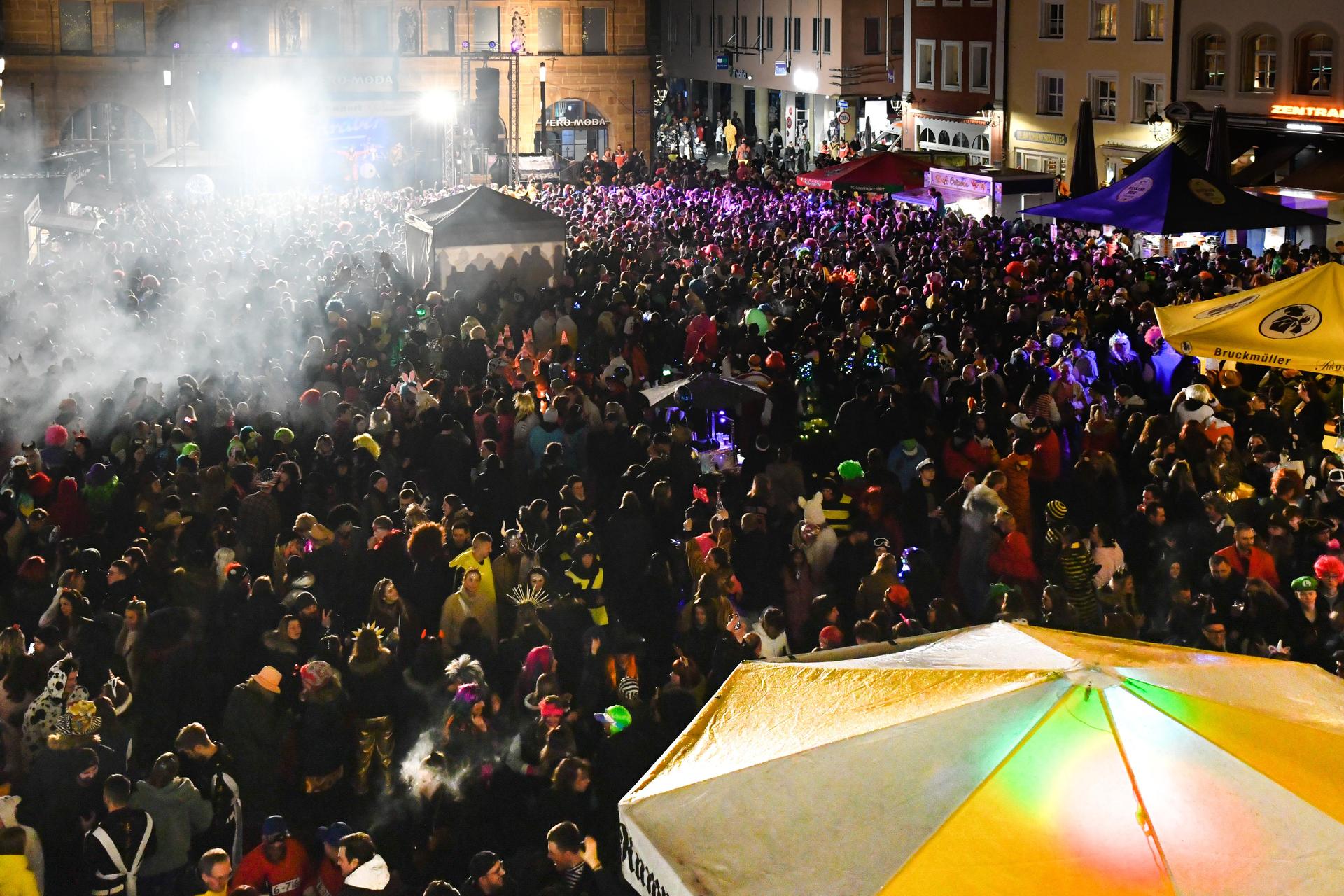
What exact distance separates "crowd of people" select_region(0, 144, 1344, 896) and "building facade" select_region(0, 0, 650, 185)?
1530 inches

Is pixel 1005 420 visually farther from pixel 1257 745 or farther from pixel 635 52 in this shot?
pixel 635 52

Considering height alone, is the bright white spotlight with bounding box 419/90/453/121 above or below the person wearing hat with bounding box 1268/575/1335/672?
above

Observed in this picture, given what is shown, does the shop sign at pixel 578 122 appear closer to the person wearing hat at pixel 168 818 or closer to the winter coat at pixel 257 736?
the winter coat at pixel 257 736

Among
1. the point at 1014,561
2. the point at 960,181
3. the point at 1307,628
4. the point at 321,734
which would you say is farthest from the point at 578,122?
the point at 321,734

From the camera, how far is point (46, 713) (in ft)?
26.1

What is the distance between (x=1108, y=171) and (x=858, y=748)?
111 ft

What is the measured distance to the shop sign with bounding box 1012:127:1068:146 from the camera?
38.5 m

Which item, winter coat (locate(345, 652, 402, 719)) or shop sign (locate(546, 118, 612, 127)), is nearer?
winter coat (locate(345, 652, 402, 719))

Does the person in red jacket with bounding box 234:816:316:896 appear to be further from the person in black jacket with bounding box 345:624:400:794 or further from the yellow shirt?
the yellow shirt

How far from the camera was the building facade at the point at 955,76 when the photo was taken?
41281 mm

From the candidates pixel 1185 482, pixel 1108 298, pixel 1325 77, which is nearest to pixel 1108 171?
pixel 1325 77

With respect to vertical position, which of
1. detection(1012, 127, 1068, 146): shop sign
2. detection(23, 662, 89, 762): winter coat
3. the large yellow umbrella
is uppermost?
detection(1012, 127, 1068, 146): shop sign

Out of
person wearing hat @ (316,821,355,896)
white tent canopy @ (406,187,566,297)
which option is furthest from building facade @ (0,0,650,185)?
person wearing hat @ (316,821,355,896)

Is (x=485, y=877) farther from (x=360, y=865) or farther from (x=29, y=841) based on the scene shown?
(x=29, y=841)
